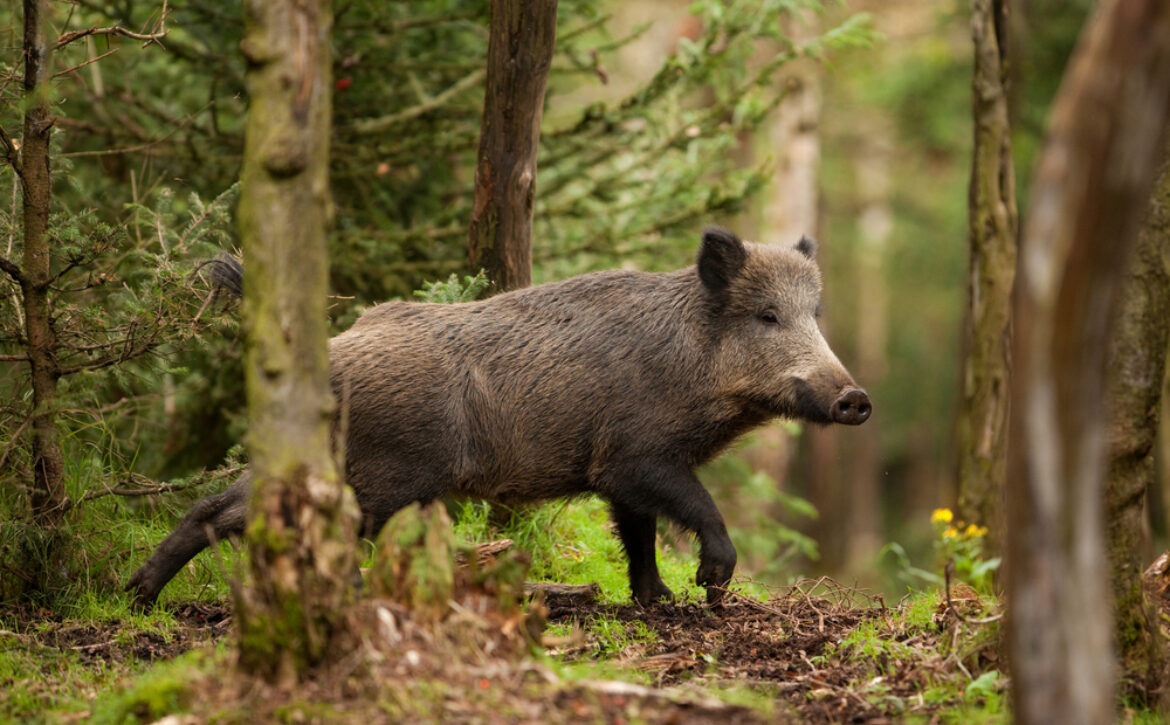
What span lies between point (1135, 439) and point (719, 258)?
2594 millimetres

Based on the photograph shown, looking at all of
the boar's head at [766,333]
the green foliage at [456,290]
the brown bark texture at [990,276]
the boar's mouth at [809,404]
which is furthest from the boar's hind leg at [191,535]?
the brown bark texture at [990,276]

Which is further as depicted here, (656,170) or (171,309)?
(656,170)

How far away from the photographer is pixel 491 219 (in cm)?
684

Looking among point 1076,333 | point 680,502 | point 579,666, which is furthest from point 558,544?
point 1076,333

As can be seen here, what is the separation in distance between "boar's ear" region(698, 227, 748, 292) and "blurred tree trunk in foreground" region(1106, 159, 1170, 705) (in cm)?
237

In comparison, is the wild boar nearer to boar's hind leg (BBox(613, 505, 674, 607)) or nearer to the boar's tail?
boar's hind leg (BBox(613, 505, 674, 607))

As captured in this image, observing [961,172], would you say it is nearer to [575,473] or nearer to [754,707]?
[575,473]

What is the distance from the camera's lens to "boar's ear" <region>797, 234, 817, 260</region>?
6746mm

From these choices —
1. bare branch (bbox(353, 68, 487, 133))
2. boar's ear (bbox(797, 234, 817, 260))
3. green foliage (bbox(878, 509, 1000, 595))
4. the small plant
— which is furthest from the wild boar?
bare branch (bbox(353, 68, 487, 133))

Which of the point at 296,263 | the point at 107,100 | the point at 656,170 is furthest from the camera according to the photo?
the point at 656,170

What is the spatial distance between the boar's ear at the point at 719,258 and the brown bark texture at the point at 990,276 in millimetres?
2497

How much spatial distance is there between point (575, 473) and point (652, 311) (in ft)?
3.22

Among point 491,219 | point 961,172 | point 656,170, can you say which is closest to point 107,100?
point 491,219

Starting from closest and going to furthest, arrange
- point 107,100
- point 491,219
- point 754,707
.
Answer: point 754,707, point 491,219, point 107,100
